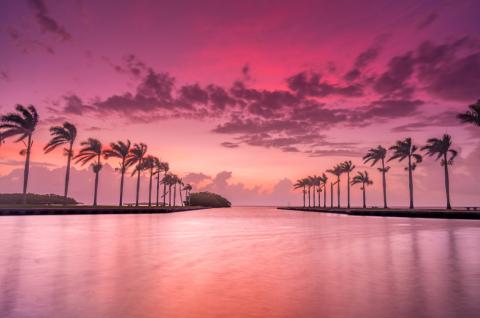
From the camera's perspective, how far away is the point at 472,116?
51.2 meters

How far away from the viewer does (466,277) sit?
339 inches

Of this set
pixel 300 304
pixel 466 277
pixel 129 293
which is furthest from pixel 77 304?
pixel 466 277

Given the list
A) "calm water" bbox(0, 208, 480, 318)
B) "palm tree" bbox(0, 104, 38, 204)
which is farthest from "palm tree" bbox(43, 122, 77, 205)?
"calm water" bbox(0, 208, 480, 318)

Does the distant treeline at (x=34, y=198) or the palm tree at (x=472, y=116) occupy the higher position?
the palm tree at (x=472, y=116)

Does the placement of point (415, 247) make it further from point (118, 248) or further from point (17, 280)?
point (17, 280)

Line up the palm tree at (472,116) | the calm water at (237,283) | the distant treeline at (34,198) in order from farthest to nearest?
the distant treeline at (34,198)
the palm tree at (472,116)
the calm water at (237,283)

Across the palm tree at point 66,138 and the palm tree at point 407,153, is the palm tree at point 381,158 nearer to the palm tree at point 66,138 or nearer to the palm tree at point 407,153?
the palm tree at point 407,153

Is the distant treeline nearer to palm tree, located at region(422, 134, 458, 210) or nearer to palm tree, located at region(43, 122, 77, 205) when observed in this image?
palm tree, located at region(43, 122, 77, 205)

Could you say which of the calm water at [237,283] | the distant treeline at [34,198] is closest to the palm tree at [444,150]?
the calm water at [237,283]

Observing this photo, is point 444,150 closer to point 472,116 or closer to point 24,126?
point 472,116

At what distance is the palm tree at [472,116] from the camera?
5056cm

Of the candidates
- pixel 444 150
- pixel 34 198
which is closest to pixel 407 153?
pixel 444 150

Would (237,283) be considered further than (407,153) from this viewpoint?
No

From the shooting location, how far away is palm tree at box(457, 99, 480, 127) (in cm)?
5056
